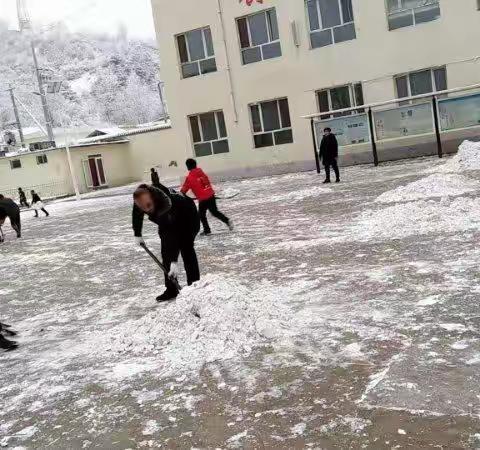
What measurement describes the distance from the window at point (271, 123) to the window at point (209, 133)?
1519 mm

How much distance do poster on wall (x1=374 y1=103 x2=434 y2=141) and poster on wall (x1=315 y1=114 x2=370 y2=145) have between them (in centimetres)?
42

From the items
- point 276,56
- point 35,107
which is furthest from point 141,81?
point 276,56

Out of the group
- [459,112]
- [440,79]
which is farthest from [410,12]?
[459,112]

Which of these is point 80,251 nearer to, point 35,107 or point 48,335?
point 48,335

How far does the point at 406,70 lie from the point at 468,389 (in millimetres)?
19362

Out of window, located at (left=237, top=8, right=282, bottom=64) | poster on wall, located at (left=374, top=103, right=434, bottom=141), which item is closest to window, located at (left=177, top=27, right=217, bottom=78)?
window, located at (left=237, top=8, right=282, bottom=64)

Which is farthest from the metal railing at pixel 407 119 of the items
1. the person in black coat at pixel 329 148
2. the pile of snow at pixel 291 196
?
the pile of snow at pixel 291 196

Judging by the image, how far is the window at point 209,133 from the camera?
25.3 meters

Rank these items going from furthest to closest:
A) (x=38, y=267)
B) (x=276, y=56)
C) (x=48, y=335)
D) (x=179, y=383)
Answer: (x=276, y=56)
(x=38, y=267)
(x=48, y=335)
(x=179, y=383)

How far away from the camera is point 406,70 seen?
20922 mm

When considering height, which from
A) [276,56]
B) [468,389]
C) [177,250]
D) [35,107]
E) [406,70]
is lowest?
[468,389]

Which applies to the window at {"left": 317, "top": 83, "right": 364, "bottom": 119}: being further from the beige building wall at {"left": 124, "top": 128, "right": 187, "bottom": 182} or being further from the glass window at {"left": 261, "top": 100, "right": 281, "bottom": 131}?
the beige building wall at {"left": 124, "top": 128, "right": 187, "bottom": 182}

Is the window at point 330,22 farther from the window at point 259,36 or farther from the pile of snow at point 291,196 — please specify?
the pile of snow at point 291,196

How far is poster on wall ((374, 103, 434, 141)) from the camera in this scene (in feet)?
63.4
